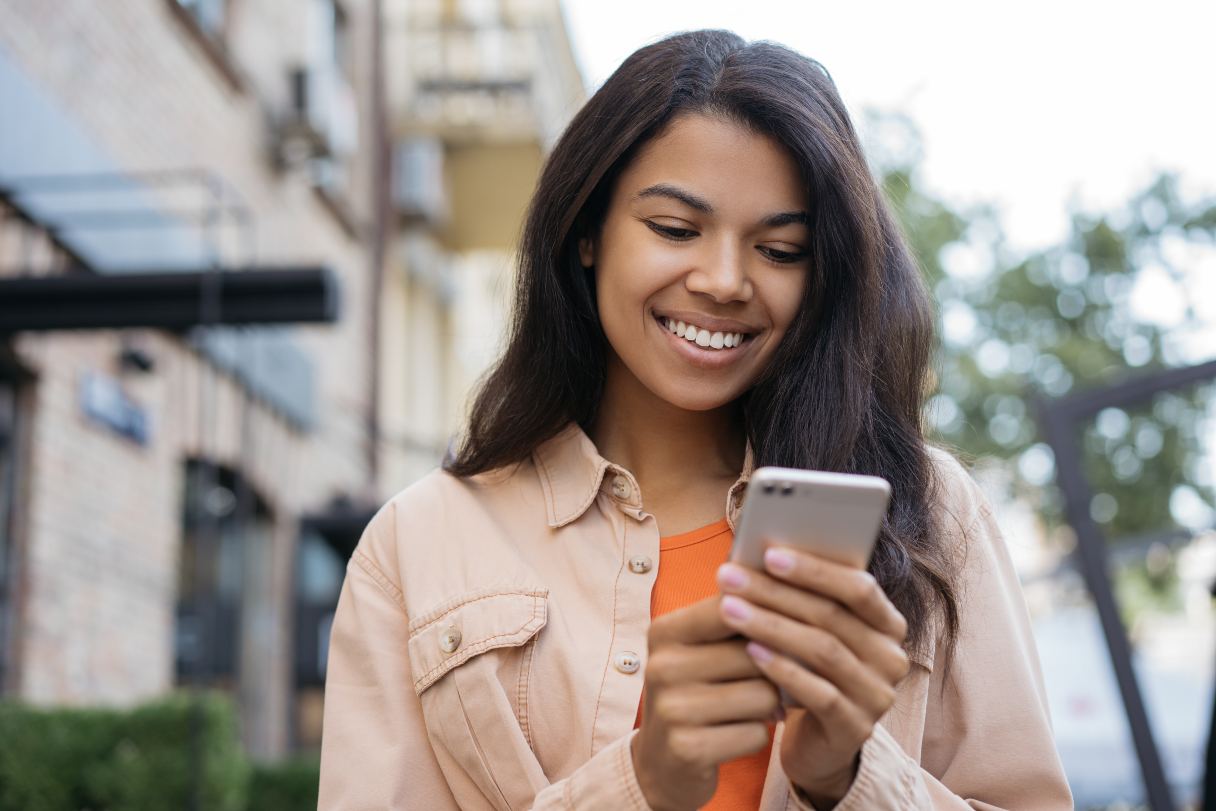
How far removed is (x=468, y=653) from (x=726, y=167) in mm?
777

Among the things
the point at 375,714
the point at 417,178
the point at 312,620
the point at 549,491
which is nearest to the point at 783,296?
the point at 549,491

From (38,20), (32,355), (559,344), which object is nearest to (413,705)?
(559,344)

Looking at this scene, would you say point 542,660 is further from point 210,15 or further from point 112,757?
point 210,15

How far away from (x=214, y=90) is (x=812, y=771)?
8.68m

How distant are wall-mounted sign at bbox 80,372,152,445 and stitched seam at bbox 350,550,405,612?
5755 mm

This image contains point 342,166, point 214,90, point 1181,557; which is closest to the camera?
point 214,90

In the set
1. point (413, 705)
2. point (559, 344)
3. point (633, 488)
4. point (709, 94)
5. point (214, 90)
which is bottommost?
point (413, 705)

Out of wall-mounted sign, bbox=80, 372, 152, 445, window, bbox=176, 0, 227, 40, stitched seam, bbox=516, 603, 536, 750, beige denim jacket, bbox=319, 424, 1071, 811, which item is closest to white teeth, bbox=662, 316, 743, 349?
beige denim jacket, bbox=319, 424, 1071, 811

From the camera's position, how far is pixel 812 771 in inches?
68.4

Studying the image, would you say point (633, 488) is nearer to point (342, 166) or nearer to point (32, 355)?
point (32, 355)

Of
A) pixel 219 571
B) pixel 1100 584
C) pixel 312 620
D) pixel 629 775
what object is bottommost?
pixel 312 620

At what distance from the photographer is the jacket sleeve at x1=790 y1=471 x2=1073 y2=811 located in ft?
6.55

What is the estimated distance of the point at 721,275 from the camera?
204 centimetres

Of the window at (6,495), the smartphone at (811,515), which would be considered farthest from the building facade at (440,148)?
the smartphone at (811,515)
